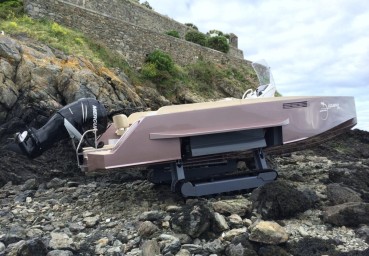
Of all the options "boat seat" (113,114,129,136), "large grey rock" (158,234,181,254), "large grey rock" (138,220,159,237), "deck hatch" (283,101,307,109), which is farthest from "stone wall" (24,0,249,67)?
"large grey rock" (158,234,181,254)

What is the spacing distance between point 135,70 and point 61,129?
10.1 meters

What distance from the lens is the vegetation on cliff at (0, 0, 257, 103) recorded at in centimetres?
1114

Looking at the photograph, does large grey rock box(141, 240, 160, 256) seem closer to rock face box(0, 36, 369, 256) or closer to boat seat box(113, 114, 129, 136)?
rock face box(0, 36, 369, 256)

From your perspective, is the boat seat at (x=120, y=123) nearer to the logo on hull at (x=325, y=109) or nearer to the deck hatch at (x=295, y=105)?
the deck hatch at (x=295, y=105)

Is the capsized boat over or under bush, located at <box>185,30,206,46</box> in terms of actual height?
under

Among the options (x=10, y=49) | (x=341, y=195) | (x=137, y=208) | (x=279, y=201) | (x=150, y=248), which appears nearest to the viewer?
(x=150, y=248)

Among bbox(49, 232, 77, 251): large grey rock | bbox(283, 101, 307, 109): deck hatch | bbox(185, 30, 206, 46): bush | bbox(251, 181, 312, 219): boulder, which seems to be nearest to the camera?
bbox(49, 232, 77, 251): large grey rock

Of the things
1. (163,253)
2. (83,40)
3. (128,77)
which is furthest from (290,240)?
(83,40)

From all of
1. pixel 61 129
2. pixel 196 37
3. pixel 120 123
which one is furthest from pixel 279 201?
pixel 196 37

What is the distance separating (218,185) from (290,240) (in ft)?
5.25

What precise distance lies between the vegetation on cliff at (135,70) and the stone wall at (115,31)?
0.51 m

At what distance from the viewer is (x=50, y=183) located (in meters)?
6.48

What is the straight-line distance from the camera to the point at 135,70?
50.4 ft

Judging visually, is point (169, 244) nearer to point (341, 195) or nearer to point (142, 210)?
point (142, 210)
